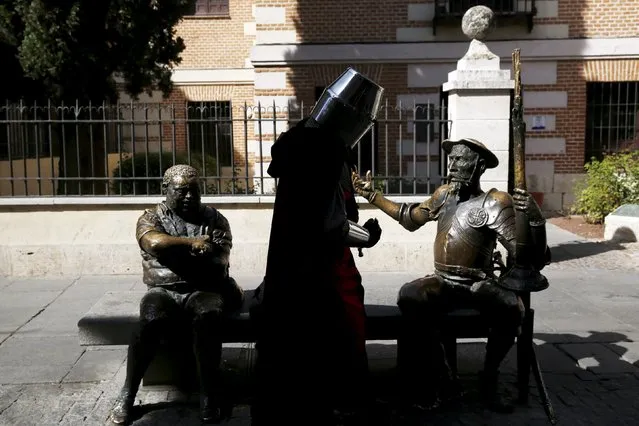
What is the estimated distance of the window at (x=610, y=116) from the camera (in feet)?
46.3

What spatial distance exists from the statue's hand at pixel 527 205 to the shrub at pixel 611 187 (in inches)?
361

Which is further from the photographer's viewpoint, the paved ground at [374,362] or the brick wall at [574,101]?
the brick wall at [574,101]

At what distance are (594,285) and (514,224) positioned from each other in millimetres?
4428

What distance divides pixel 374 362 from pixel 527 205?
1.93 metres

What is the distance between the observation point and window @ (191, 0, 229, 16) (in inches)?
688

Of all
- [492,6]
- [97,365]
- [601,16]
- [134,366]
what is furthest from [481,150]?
[601,16]

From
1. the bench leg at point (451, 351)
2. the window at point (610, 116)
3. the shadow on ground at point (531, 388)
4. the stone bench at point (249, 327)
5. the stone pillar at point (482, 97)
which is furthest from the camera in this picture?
the window at point (610, 116)

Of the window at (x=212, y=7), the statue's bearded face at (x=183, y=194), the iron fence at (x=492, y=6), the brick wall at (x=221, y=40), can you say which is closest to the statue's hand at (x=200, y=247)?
the statue's bearded face at (x=183, y=194)

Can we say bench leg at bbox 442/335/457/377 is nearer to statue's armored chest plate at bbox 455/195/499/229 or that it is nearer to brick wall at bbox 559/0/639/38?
statue's armored chest plate at bbox 455/195/499/229

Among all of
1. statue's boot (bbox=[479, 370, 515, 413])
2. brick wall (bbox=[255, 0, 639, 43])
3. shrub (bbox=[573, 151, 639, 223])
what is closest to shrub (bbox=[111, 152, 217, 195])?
brick wall (bbox=[255, 0, 639, 43])

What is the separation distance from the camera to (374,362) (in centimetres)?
522

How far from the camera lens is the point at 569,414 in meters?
4.34

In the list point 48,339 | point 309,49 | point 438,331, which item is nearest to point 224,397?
point 438,331

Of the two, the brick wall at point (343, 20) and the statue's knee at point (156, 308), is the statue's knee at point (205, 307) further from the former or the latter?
the brick wall at point (343, 20)
